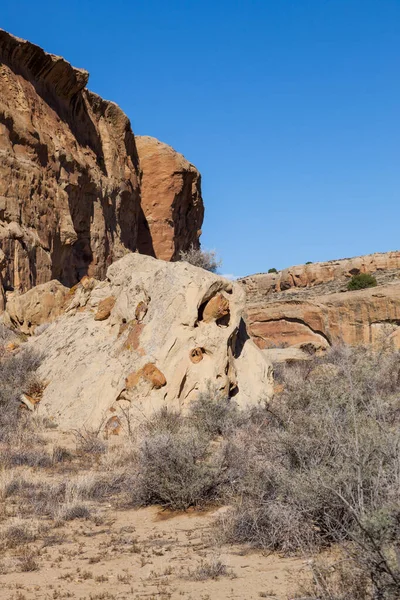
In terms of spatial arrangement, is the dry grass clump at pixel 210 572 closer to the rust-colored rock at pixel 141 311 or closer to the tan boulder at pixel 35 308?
the rust-colored rock at pixel 141 311

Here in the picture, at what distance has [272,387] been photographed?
12.9 m

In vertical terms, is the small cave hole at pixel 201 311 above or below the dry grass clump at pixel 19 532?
above

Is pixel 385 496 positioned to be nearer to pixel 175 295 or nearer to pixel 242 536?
pixel 242 536

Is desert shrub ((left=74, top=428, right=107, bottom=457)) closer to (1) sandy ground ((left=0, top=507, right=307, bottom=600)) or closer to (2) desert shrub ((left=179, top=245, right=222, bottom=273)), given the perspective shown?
(1) sandy ground ((left=0, top=507, right=307, bottom=600))

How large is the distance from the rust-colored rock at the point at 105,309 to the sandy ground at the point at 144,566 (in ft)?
24.2

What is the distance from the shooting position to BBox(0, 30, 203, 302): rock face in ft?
74.1

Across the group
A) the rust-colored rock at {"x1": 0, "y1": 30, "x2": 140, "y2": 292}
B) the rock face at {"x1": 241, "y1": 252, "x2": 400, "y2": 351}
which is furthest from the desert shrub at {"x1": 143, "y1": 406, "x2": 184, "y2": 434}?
the rust-colored rock at {"x1": 0, "y1": 30, "x2": 140, "y2": 292}

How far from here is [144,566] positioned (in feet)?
16.1

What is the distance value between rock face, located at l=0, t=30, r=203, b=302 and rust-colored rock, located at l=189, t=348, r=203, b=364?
10.6 meters

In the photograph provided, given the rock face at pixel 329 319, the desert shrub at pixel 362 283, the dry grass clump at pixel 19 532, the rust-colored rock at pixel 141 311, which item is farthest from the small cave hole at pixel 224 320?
the desert shrub at pixel 362 283

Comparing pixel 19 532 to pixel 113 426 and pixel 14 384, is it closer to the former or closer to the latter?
pixel 113 426

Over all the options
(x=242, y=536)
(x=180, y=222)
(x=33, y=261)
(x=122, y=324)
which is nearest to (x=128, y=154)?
(x=180, y=222)

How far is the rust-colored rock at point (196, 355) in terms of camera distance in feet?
37.6

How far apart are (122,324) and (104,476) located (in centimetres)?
525
